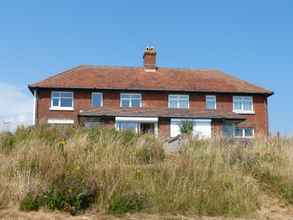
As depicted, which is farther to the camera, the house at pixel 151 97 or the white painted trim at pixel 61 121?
the white painted trim at pixel 61 121

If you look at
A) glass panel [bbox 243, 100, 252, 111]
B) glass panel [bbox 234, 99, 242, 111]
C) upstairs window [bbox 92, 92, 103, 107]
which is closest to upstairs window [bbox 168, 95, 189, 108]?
glass panel [bbox 234, 99, 242, 111]

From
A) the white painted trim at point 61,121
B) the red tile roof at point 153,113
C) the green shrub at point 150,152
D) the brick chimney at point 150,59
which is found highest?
the brick chimney at point 150,59

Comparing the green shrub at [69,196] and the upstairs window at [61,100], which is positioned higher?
the upstairs window at [61,100]

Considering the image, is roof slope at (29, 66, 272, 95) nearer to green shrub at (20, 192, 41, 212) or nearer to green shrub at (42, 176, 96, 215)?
green shrub at (42, 176, 96, 215)

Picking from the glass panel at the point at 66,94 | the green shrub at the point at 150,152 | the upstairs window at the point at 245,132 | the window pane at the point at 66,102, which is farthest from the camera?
the upstairs window at the point at 245,132

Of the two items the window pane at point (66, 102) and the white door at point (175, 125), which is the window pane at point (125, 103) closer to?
the window pane at point (66, 102)

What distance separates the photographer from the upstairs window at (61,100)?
121 ft

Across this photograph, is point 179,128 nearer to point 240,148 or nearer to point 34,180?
point 240,148

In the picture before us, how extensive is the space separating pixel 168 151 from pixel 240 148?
1923mm

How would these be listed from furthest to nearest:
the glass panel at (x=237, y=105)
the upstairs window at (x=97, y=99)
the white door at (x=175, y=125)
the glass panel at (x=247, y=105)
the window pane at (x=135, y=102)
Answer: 1. the glass panel at (x=247, y=105)
2. the glass panel at (x=237, y=105)
3. the window pane at (x=135, y=102)
4. the upstairs window at (x=97, y=99)
5. the white door at (x=175, y=125)

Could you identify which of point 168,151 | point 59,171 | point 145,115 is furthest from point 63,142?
point 145,115

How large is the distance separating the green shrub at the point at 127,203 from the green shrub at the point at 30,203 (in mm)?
1283

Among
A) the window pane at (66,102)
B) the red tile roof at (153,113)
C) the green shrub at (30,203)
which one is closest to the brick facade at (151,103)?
the window pane at (66,102)

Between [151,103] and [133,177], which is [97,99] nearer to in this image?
[151,103]
